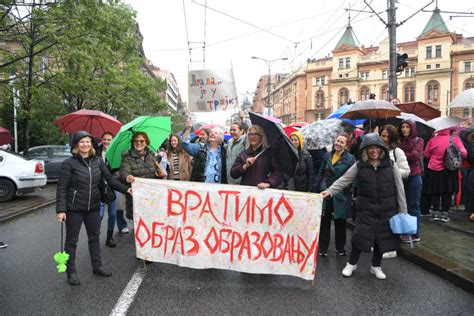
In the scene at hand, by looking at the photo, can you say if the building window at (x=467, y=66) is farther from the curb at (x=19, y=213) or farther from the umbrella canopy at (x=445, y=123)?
the curb at (x=19, y=213)

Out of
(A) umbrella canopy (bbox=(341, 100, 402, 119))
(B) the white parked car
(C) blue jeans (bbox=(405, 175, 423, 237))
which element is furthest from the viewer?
(B) the white parked car

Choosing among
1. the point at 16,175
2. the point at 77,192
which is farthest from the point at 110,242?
the point at 16,175

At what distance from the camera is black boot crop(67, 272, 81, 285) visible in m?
4.02

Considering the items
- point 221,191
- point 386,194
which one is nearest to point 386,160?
point 386,194

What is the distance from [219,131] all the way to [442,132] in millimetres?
4548

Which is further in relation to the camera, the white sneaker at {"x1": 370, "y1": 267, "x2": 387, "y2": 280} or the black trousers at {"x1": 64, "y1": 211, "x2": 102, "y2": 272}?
the white sneaker at {"x1": 370, "y1": 267, "x2": 387, "y2": 280}

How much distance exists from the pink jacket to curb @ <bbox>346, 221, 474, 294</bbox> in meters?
2.47

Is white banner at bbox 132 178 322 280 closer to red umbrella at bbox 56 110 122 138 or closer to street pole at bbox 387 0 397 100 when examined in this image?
red umbrella at bbox 56 110 122 138

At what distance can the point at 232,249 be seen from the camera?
4.13 metres

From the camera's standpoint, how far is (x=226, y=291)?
3.84 m

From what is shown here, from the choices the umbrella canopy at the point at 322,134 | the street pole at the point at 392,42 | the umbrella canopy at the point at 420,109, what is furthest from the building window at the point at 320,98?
the umbrella canopy at the point at 322,134

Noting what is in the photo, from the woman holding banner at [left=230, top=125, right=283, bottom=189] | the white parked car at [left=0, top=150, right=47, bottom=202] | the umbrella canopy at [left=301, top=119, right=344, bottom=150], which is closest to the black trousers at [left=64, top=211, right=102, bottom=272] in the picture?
the woman holding banner at [left=230, top=125, right=283, bottom=189]

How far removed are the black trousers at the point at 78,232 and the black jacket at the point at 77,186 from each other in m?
0.09

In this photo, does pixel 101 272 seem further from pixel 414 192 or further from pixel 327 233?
pixel 414 192
